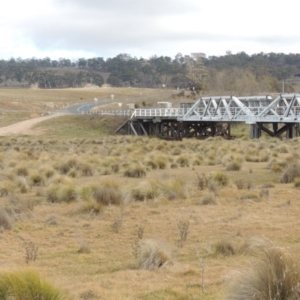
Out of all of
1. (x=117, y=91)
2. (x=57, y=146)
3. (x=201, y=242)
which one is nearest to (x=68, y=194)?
(x=201, y=242)

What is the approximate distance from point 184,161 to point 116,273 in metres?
16.0

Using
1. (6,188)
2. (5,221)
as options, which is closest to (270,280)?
(5,221)

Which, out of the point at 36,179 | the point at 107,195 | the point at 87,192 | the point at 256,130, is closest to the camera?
the point at 107,195

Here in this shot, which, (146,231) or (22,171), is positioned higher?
(146,231)

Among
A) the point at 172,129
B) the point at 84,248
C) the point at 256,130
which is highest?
the point at 84,248

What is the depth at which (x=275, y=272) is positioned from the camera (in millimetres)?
5488

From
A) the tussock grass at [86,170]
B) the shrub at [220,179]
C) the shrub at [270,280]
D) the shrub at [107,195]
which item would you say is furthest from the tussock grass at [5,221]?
the tussock grass at [86,170]

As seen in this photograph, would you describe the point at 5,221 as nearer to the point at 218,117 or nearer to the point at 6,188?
the point at 6,188

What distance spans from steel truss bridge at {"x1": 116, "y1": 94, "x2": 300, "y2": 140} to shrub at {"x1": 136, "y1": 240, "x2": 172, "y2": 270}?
108 ft

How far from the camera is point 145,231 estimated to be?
10.7 metres

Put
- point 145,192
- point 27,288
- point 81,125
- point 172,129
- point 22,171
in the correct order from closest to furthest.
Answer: point 27,288
point 145,192
point 22,171
point 172,129
point 81,125

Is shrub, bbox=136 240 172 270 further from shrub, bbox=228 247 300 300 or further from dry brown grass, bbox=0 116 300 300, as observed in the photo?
shrub, bbox=228 247 300 300

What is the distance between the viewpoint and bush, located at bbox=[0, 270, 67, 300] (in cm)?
564

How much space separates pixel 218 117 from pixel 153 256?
39866mm
